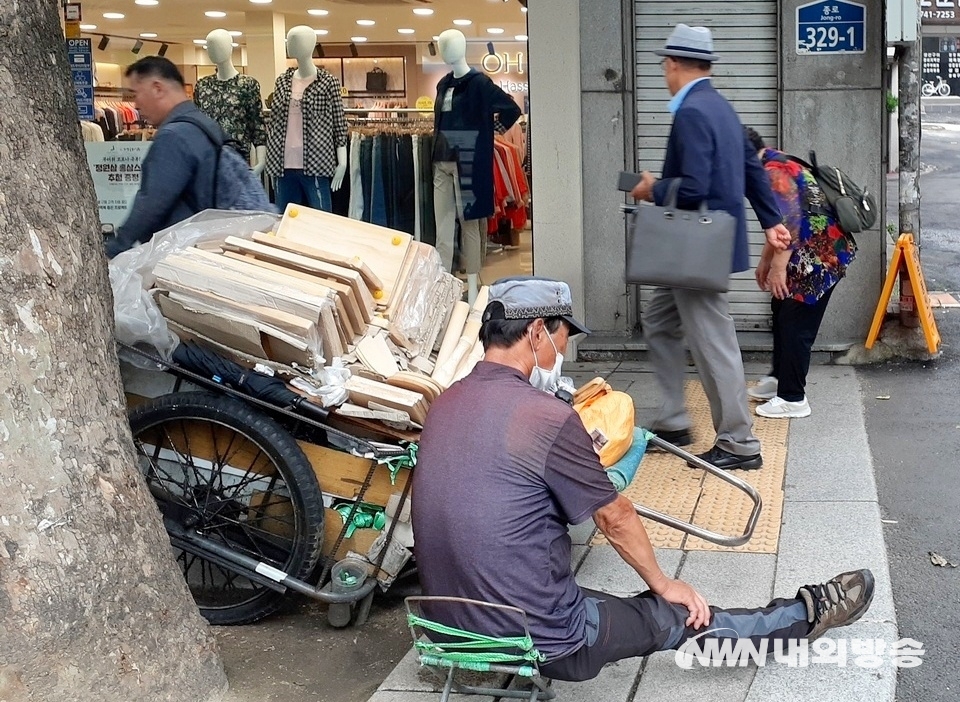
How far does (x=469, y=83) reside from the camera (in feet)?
26.8

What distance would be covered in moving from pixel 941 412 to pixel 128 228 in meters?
4.39

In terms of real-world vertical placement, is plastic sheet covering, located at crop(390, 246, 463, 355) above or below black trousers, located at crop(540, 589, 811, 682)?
above

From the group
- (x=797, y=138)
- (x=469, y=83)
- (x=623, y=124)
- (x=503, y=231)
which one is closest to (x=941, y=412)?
(x=797, y=138)

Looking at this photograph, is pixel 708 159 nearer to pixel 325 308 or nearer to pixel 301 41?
pixel 325 308

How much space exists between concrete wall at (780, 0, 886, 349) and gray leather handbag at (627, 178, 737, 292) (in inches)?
104

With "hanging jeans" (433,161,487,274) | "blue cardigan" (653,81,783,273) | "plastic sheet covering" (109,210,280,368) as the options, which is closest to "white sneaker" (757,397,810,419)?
"blue cardigan" (653,81,783,273)

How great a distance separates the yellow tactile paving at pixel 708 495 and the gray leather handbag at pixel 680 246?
2.94ft

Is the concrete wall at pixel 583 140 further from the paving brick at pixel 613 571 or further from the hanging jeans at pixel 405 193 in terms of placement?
the paving brick at pixel 613 571

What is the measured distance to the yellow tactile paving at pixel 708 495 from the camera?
4.79 metres

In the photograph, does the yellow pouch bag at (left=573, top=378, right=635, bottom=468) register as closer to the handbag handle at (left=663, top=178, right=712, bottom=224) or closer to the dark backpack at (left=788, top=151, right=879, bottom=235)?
the handbag handle at (left=663, top=178, right=712, bottom=224)

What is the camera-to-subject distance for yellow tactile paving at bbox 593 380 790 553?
15.7ft

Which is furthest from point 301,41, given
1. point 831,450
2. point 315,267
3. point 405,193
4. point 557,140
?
point 831,450

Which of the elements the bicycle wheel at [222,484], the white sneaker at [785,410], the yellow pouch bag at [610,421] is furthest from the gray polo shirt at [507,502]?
the white sneaker at [785,410]

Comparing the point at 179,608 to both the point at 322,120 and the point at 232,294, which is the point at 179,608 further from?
the point at 322,120
